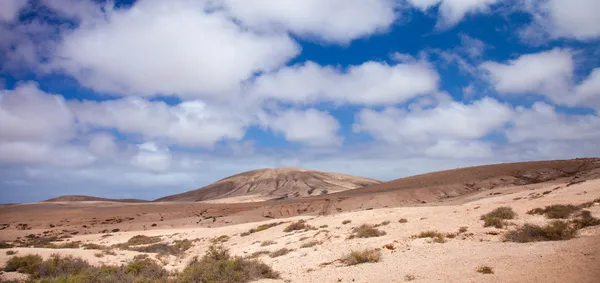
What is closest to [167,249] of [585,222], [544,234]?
[544,234]

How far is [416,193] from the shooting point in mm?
43594

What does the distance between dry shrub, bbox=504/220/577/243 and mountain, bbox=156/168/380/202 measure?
82.0 metres

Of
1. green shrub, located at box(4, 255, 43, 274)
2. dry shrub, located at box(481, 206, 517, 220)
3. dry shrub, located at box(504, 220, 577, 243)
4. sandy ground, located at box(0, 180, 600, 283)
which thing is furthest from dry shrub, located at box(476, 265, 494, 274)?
green shrub, located at box(4, 255, 43, 274)

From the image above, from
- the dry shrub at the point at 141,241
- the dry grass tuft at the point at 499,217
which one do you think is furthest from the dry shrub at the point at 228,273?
the dry shrub at the point at 141,241

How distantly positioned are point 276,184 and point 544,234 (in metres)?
103

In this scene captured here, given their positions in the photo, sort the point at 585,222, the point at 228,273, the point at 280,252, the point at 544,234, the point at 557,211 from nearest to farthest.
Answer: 1. the point at 228,273
2. the point at 544,234
3. the point at 585,222
4. the point at 557,211
5. the point at 280,252

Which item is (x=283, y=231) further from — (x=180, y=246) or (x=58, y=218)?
(x=58, y=218)

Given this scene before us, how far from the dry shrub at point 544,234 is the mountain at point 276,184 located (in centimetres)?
8203

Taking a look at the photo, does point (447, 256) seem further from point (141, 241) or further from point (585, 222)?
point (141, 241)

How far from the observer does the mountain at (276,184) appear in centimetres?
10175

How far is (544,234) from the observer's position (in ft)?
36.9

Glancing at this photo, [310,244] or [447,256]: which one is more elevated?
[447,256]

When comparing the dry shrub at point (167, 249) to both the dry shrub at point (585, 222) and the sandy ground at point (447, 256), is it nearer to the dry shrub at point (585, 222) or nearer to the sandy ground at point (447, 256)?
the sandy ground at point (447, 256)

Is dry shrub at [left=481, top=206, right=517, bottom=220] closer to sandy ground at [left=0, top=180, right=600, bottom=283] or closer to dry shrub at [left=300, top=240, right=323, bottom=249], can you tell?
sandy ground at [left=0, top=180, right=600, bottom=283]
